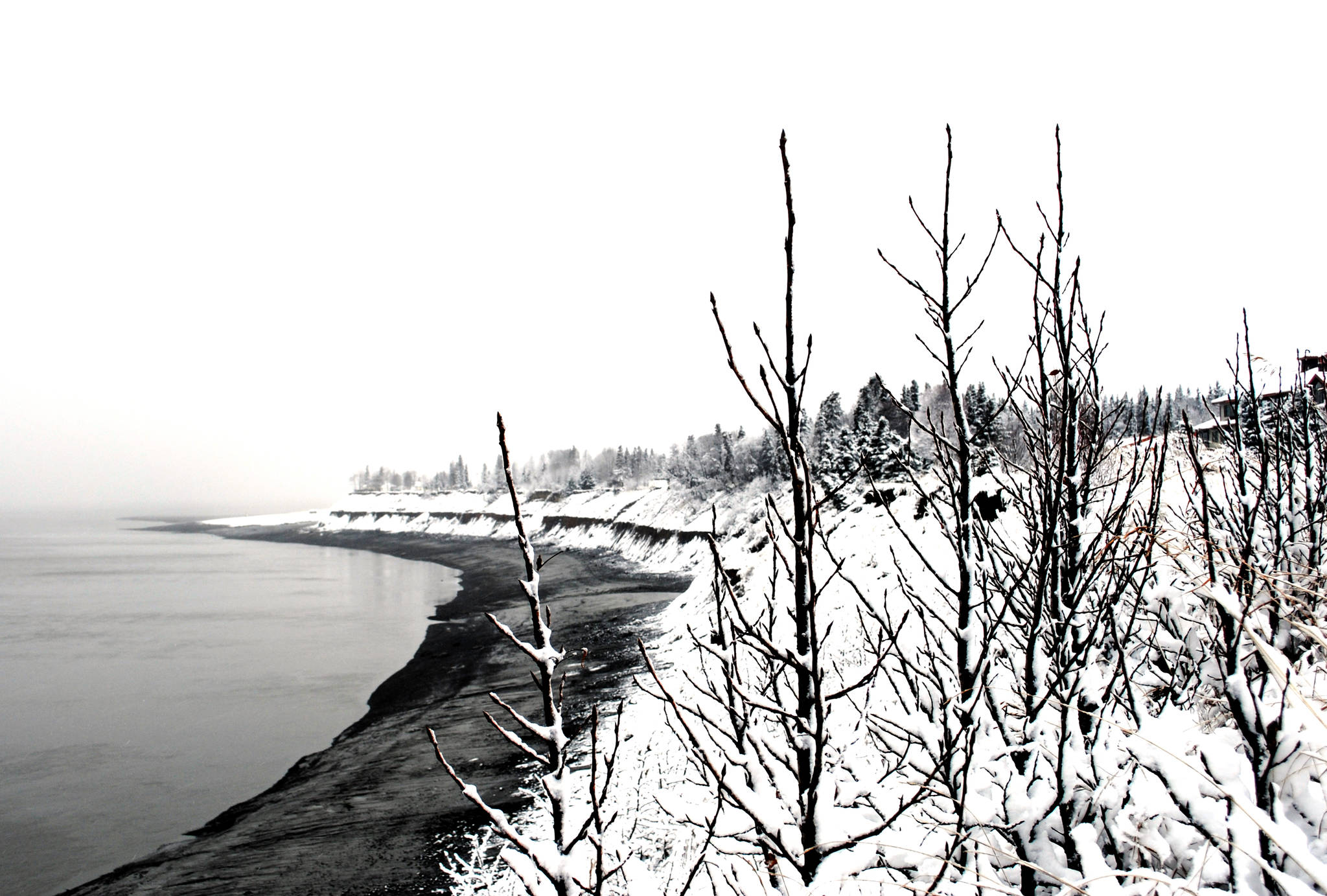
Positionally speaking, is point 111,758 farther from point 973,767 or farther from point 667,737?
point 973,767

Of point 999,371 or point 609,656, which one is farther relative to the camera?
point 609,656

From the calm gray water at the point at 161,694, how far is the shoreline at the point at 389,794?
731mm

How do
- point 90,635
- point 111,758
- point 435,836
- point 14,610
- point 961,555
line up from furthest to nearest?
1. point 14,610
2. point 90,635
3. point 111,758
4. point 435,836
5. point 961,555

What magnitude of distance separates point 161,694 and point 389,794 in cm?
1143

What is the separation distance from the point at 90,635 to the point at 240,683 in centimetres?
1208

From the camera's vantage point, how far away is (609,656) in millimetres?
17938

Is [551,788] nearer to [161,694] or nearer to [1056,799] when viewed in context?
[1056,799]

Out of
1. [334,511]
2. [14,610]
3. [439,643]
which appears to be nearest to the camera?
[439,643]

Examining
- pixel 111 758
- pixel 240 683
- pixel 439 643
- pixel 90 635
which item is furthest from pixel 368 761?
pixel 90 635

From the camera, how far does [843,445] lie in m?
34.6

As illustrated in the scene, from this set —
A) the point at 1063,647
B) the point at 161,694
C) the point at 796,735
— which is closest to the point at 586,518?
the point at 161,694

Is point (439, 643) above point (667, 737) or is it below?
below

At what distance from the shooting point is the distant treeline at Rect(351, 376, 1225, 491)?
386cm

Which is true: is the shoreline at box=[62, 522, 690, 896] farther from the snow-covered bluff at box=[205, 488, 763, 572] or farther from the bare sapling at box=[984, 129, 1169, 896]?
the bare sapling at box=[984, 129, 1169, 896]
